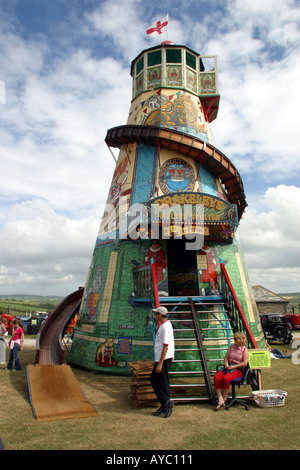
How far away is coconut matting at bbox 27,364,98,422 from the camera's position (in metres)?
7.14

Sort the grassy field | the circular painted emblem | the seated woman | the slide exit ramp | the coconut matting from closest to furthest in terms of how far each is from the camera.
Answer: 1. the grassy field
2. the coconut matting
3. the seated woman
4. the slide exit ramp
5. the circular painted emblem

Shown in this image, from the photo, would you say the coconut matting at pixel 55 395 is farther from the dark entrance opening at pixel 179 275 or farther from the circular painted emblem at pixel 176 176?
the circular painted emblem at pixel 176 176

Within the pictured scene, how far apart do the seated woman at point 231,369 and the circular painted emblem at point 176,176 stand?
319 inches

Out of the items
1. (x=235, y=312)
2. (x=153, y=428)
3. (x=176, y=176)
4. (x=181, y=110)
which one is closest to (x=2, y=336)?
(x=235, y=312)

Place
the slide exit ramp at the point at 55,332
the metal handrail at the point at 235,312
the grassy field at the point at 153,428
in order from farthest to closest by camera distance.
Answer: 1. the slide exit ramp at the point at 55,332
2. the metal handrail at the point at 235,312
3. the grassy field at the point at 153,428

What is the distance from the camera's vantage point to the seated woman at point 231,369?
23.9 feet

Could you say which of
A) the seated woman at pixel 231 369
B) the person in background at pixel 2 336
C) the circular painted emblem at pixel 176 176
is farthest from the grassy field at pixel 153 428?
the circular painted emblem at pixel 176 176

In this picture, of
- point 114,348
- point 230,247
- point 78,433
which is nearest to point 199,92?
point 230,247

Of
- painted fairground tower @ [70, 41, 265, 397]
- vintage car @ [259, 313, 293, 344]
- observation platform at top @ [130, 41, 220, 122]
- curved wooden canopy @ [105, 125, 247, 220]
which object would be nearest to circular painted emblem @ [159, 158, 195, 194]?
painted fairground tower @ [70, 41, 265, 397]

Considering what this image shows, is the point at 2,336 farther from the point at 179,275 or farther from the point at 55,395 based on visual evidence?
the point at 179,275

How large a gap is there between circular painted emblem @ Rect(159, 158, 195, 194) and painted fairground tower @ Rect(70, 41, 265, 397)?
0.15ft

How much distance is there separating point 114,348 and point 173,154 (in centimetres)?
886

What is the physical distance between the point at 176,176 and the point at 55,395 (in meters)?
9.95

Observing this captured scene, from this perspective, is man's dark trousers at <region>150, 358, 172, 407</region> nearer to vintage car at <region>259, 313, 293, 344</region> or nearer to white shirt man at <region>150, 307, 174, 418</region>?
white shirt man at <region>150, 307, 174, 418</region>
